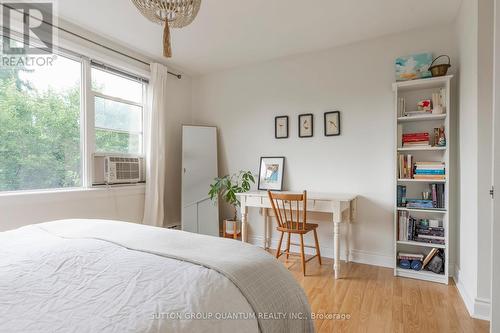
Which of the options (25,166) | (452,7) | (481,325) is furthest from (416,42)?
(25,166)

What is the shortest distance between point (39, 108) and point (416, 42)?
3.68 metres

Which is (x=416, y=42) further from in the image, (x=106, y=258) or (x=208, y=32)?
(x=106, y=258)

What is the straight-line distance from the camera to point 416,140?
2648mm

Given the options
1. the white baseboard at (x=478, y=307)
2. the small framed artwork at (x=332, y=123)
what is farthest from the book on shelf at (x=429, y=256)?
the small framed artwork at (x=332, y=123)

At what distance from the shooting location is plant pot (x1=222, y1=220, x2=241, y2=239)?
3.56 m

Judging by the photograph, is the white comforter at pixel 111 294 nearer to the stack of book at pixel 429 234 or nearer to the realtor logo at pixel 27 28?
the realtor logo at pixel 27 28

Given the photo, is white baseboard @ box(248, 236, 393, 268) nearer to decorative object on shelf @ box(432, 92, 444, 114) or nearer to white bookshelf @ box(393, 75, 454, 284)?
white bookshelf @ box(393, 75, 454, 284)

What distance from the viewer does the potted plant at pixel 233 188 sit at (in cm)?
353

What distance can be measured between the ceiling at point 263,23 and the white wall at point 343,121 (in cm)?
19

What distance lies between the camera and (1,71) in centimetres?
230

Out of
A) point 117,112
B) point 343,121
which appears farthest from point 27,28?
point 343,121

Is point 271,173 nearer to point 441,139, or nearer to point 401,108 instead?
point 401,108

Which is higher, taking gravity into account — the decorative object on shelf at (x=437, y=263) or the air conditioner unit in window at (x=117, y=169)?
the air conditioner unit in window at (x=117, y=169)

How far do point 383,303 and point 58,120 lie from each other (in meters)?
3.27
